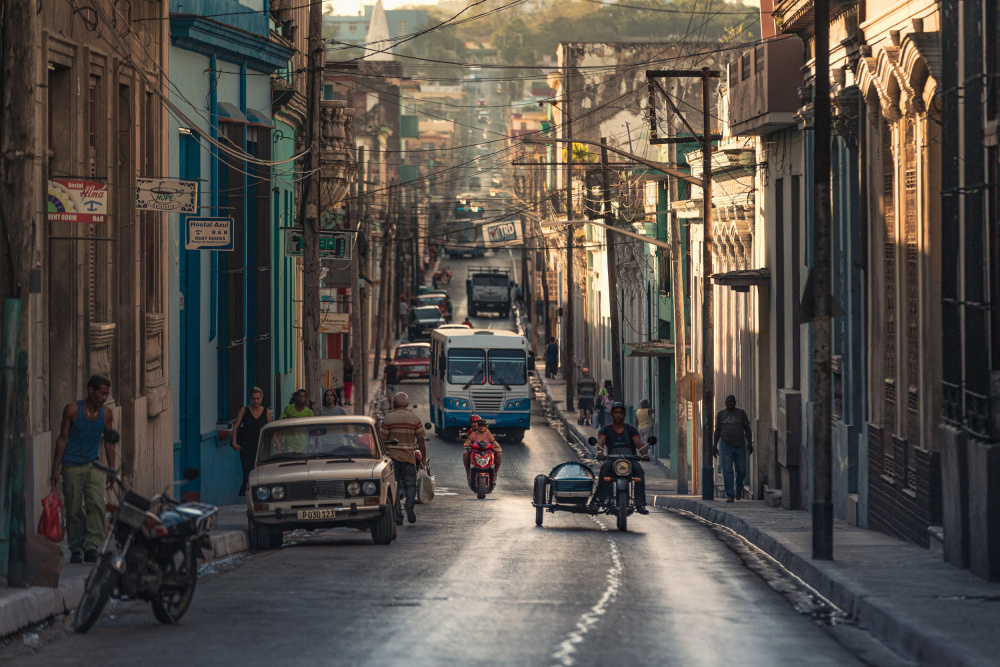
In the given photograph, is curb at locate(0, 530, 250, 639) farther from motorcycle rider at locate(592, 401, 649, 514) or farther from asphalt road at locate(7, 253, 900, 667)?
motorcycle rider at locate(592, 401, 649, 514)

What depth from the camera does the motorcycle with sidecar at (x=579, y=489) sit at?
20453 mm

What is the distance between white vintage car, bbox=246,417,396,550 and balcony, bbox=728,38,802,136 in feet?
38.8

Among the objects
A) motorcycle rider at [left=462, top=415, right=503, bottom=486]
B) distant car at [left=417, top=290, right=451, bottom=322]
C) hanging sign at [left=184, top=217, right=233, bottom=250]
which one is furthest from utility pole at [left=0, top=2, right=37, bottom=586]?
distant car at [left=417, top=290, right=451, bottom=322]

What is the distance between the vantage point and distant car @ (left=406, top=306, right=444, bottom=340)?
270ft

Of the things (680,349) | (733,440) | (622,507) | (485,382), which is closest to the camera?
(622,507)

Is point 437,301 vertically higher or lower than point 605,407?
higher

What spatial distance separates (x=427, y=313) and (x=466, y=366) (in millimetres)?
39327

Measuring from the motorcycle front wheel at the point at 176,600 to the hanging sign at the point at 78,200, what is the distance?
15.8 ft

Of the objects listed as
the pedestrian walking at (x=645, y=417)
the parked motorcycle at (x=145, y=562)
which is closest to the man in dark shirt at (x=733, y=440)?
the pedestrian walking at (x=645, y=417)

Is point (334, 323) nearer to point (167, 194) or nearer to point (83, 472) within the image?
point (167, 194)

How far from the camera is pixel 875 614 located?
11250 millimetres

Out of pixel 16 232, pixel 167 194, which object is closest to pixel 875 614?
pixel 16 232

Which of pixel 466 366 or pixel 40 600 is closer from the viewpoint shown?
pixel 40 600

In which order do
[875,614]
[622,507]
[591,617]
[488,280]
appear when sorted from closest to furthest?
[591,617], [875,614], [622,507], [488,280]
